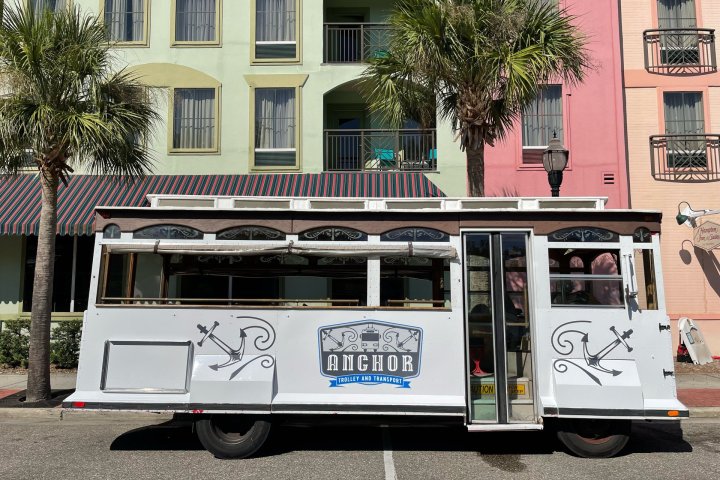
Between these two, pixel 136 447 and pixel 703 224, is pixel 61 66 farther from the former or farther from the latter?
pixel 703 224

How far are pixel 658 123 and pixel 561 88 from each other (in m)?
2.53

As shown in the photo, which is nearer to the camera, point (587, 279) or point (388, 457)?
point (388, 457)

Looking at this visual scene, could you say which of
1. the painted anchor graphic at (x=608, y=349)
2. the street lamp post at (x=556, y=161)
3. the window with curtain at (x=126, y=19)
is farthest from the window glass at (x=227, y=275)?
Result: the window with curtain at (x=126, y=19)

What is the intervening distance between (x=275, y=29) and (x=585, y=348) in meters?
11.9

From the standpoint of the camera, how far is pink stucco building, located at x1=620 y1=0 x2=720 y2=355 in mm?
14023

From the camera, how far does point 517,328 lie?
23.3 ft

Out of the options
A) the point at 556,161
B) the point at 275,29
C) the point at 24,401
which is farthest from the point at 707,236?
the point at 24,401

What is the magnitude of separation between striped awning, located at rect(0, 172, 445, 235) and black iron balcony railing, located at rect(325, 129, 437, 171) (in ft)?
2.46

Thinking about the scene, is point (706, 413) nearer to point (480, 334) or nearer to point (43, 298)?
point (480, 334)

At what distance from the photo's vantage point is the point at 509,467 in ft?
21.7

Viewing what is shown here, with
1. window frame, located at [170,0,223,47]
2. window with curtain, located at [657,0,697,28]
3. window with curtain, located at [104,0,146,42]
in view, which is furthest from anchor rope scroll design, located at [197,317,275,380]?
window with curtain, located at [657,0,697,28]

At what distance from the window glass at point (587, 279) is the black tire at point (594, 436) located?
1.43 meters

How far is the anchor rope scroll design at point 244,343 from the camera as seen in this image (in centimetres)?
693

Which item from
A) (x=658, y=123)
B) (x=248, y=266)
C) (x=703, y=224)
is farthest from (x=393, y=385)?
(x=658, y=123)
